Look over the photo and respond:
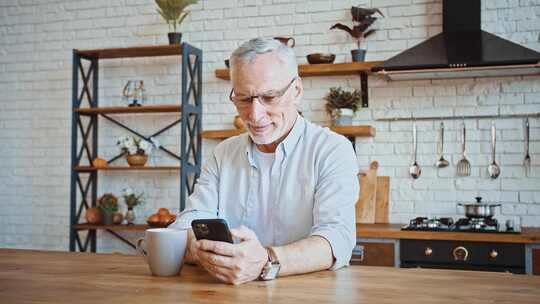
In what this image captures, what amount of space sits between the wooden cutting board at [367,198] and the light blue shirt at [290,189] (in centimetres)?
205

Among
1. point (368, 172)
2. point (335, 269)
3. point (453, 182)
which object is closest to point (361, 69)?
point (368, 172)

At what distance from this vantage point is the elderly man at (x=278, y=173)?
6.56ft

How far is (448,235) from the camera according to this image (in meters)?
3.65

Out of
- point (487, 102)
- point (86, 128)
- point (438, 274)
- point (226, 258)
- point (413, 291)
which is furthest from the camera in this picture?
point (86, 128)

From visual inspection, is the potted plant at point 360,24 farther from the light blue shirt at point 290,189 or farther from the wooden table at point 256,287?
the wooden table at point 256,287

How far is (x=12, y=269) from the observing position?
71.4 inches

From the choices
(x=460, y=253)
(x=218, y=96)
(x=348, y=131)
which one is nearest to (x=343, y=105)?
(x=348, y=131)


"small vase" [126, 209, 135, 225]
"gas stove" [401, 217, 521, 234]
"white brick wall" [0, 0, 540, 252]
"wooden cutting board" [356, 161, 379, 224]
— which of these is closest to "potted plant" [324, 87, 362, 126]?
"white brick wall" [0, 0, 540, 252]

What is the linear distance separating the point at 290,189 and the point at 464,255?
71.5 inches

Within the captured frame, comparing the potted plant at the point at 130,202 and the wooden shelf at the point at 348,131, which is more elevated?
the wooden shelf at the point at 348,131

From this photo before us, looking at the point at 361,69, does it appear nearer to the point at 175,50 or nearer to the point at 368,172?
the point at 368,172

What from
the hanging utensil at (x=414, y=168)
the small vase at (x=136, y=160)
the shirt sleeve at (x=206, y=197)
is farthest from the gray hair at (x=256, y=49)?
the small vase at (x=136, y=160)

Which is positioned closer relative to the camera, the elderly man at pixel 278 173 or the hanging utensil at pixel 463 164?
the elderly man at pixel 278 173

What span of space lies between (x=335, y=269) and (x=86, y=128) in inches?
147
